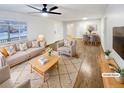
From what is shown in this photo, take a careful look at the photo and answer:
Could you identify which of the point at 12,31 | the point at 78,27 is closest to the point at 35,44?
the point at 12,31

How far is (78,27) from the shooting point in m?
12.2

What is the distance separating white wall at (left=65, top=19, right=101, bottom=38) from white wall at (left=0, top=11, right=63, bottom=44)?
150 centimetres

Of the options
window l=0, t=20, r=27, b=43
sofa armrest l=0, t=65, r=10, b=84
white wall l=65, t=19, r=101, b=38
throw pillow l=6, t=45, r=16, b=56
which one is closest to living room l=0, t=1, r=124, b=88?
window l=0, t=20, r=27, b=43

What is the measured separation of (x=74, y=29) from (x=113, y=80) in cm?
1067

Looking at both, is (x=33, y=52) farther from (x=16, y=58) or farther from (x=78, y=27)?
(x=78, y=27)

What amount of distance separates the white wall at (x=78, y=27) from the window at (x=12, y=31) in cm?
667

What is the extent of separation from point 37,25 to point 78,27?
18.2 feet

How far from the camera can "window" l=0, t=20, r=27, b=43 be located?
5192mm

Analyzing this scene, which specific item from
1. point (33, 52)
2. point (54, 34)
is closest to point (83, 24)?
point (54, 34)

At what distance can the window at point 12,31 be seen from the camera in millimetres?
5192

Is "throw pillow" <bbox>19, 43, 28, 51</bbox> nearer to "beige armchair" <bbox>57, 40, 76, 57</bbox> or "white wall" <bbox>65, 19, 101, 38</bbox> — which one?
"beige armchair" <bbox>57, 40, 76, 57</bbox>

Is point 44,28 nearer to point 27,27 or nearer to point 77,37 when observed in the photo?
point 27,27

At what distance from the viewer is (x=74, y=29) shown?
40.9 feet

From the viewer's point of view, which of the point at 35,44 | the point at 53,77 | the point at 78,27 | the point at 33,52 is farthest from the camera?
the point at 78,27
